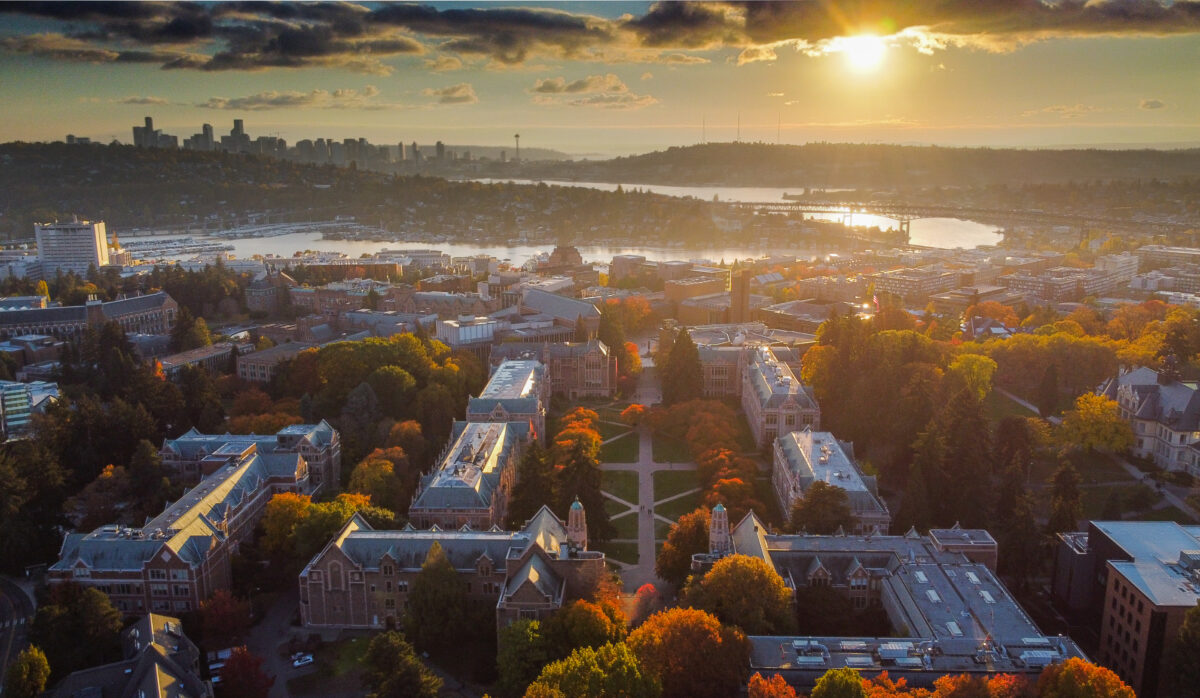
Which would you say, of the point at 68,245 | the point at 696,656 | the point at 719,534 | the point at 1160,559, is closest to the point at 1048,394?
the point at 1160,559

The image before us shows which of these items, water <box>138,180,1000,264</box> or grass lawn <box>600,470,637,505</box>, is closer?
grass lawn <box>600,470,637,505</box>

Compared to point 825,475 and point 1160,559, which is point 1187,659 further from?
point 825,475

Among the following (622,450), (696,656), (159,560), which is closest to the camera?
(696,656)

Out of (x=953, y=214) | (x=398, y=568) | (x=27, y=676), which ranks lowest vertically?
(x=27, y=676)

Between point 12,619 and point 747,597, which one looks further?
point 12,619

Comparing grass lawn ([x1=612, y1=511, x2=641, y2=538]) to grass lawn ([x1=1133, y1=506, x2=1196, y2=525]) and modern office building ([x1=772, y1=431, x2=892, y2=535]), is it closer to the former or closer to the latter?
modern office building ([x1=772, y1=431, x2=892, y2=535])

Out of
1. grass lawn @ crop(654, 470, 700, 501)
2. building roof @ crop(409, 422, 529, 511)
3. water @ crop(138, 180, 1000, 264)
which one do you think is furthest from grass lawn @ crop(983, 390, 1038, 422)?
water @ crop(138, 180, 1000, 264)

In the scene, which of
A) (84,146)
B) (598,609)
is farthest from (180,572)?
(84,146)
